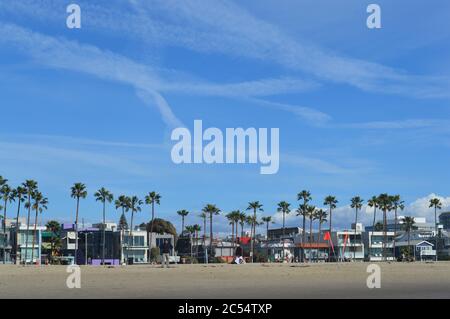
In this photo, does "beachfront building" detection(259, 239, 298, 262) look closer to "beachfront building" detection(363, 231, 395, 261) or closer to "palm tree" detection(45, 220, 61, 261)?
"beachfront building" detection(363, 231, 395, 261)

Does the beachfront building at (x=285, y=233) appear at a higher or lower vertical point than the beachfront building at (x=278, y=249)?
higher

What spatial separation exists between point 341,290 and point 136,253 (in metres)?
105

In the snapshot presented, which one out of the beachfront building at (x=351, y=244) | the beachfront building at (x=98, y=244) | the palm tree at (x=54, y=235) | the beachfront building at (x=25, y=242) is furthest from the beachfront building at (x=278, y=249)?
the beachfront building at (x=25, y=242)

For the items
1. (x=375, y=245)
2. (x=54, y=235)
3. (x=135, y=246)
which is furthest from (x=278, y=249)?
(x=54, y=235)

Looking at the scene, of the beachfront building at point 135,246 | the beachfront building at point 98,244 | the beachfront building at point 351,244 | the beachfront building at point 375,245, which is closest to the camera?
the beachfront building at point 98,244

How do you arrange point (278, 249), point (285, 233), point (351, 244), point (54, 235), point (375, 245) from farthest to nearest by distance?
point (285, 233) < point (375, 245) < point (351, 244) < point (278, 249) < point (54, 235)

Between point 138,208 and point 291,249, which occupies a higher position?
point 138,208

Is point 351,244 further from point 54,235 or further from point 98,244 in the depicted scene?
point 54,235

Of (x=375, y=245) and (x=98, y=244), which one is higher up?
(x=98, y=244)

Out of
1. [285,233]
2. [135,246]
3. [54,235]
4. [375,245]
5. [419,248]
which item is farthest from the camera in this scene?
[285,233]

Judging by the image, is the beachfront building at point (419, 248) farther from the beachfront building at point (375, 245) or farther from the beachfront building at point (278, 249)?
the beachfront building at point (278, 249)
